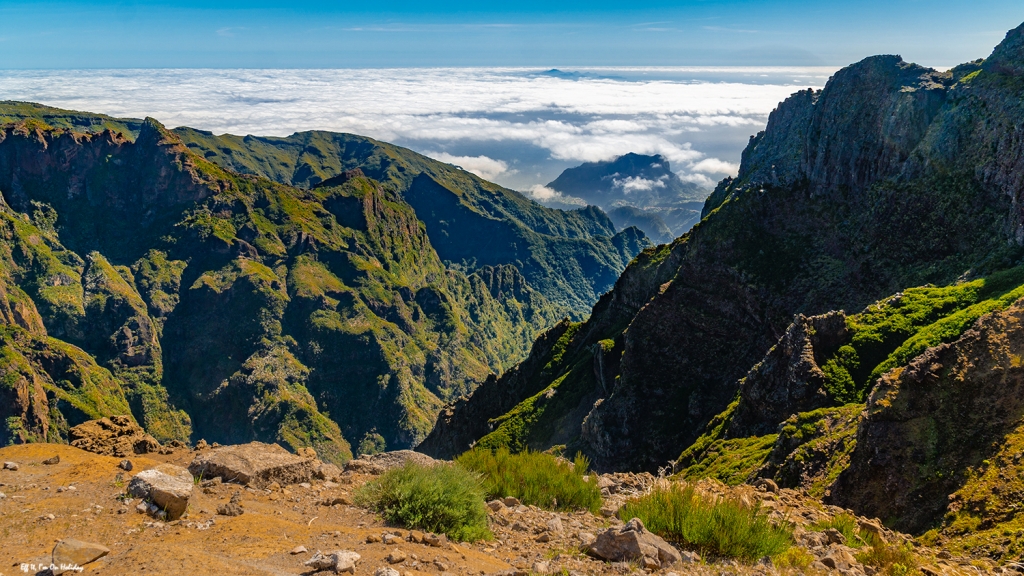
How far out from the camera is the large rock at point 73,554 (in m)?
8.42

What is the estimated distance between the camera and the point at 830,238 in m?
56.7

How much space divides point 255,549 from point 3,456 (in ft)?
28.3

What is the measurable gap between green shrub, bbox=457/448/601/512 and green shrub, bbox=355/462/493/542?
1706 mm

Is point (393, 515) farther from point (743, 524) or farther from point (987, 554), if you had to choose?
point (987, 554)

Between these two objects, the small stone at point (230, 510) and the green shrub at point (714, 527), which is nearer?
the green shrub at point (714, 527)

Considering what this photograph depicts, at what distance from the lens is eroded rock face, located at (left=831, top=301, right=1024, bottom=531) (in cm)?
1741

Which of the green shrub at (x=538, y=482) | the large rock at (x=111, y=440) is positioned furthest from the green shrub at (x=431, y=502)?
the large rock at (x=111, y=440)

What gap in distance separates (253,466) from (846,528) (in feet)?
45.7

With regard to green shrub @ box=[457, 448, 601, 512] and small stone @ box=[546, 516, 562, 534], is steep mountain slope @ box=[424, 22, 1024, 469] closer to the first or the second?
green shrub @ box=[457, 448, 601, 512]

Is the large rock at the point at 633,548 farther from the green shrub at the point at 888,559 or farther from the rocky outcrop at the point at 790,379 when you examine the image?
the rocky outcrop at the point at 790,379

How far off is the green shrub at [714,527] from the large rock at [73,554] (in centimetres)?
943

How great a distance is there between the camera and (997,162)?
146 feet

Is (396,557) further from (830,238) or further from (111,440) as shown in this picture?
(830,238)

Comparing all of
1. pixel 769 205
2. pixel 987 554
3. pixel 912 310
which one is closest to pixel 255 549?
pixel 987 554
